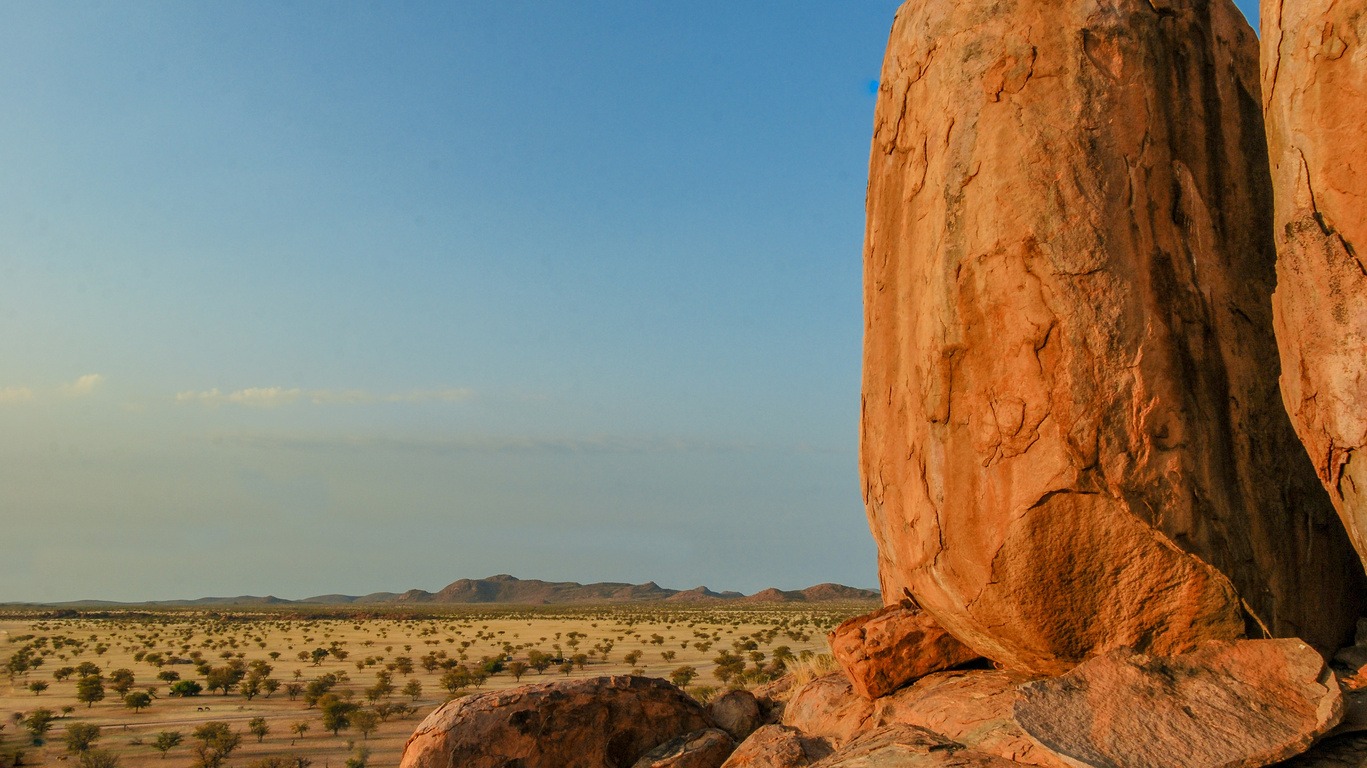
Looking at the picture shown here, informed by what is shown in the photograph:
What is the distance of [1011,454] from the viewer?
21.9 feet

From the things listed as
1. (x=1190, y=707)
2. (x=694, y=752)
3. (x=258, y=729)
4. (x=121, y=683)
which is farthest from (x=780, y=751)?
(x=121, y=683)

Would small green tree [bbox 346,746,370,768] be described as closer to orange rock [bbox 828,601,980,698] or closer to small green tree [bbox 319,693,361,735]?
small green tree [bbox 319,693,361,735]

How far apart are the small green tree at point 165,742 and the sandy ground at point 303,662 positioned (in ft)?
0.50

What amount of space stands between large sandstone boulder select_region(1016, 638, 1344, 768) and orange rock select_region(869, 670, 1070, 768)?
20 cm

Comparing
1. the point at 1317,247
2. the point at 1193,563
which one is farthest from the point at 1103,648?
the point at 1317,247

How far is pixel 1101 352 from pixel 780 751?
4.27 metres

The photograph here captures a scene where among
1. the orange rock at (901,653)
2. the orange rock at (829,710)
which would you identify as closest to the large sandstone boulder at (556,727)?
the orange rock at (829,710)

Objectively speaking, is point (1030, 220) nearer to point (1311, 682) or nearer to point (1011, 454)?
point (1011, 454)

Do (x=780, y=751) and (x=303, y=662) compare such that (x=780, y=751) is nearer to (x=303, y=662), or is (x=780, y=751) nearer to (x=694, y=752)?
(x=694, y=752)

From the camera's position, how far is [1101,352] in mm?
6414

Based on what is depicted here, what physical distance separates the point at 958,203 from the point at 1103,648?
3.28 m

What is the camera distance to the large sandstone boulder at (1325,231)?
5445mm

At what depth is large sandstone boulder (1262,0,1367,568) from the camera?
545cm

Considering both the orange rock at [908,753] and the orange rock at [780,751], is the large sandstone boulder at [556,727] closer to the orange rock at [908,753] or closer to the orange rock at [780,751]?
the orange rock at [780,751]
